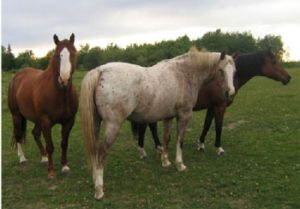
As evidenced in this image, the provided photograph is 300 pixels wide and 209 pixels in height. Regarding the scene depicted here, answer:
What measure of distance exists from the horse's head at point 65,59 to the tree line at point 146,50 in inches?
1222

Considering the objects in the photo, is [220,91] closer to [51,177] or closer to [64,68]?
[64,68]

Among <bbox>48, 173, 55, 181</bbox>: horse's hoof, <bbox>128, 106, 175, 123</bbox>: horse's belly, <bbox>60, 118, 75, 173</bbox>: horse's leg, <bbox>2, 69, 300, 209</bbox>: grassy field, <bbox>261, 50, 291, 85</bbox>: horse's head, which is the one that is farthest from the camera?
<bbox>261, 50, 291, 85</bbox>: horse's head

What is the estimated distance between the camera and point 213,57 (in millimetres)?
7574

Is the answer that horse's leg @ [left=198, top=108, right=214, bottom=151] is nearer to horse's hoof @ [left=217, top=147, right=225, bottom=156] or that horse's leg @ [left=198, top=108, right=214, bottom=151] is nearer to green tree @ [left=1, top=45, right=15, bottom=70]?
horse's hoof @ [left=217, top=147, right=225, bottom=156]

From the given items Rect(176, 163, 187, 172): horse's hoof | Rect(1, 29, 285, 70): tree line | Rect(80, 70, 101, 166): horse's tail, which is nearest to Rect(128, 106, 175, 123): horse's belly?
Rect(80, 70, 101, 166): horse's tail

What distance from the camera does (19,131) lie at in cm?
855

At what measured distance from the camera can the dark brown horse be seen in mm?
8547

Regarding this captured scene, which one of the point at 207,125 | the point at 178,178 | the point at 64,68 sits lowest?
the point at 178,178

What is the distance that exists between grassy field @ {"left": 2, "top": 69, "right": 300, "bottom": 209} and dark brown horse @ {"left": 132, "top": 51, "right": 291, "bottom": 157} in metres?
0.46

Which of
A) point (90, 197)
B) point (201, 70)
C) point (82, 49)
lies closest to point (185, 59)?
point (201, 70)

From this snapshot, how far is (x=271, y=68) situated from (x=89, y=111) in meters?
5.27

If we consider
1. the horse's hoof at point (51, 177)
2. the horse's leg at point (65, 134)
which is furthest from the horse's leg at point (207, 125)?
the horse's hoof at point (51, 177)

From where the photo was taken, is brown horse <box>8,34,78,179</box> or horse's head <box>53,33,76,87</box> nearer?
horse's head <box>53,33,76,87</box>

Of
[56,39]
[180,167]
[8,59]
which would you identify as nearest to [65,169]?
[180,167]
